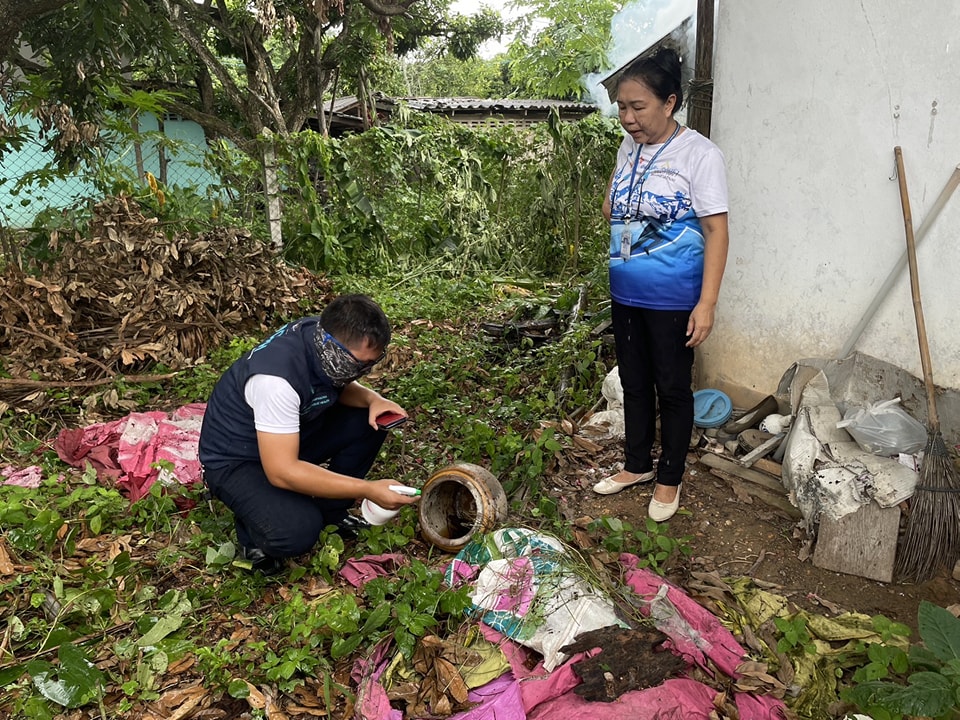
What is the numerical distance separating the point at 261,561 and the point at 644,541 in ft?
5.26

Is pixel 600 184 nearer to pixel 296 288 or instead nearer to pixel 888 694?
pixel 296 288

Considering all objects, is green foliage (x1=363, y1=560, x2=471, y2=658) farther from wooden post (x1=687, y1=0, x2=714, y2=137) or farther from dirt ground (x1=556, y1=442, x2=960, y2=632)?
wooden post (x1=687, y1=0, x2=714, y2=137)

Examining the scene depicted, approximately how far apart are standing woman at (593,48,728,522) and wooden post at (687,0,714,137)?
1.07m

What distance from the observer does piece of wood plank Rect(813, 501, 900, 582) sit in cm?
278

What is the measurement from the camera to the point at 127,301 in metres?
5.29

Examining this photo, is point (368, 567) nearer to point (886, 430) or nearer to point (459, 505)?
point (459, 505)

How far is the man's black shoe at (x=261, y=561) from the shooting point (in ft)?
9.33

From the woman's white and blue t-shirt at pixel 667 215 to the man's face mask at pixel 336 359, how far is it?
3.80 feet

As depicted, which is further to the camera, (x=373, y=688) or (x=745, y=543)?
(x=745, y=543)

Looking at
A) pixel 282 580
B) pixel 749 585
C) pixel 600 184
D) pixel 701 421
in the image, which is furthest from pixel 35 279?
pixel 600 184

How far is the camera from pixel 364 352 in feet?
8.73

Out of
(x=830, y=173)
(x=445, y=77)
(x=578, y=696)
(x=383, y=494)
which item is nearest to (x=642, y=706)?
(x=578, y=696)

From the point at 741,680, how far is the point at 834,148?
8.28 feet

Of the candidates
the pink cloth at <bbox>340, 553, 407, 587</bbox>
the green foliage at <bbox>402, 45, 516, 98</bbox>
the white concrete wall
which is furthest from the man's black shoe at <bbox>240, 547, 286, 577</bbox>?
the green foliage at <bbox>402, 45, 516, 98</bbox>
